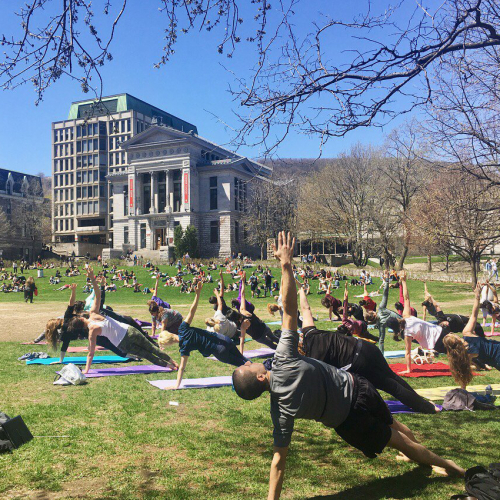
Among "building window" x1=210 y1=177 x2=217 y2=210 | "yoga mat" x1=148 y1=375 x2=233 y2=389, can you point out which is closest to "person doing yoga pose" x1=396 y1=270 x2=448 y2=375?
"yoga mat" x1=148 y1=375 x2=233 y2=389

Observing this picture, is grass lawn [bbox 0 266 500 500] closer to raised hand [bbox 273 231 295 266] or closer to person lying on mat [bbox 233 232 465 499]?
person lying on mat [bbox 233 232 465 499]

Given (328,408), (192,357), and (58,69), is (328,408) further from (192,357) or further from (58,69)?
(192,357)

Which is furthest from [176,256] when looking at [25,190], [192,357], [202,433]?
[202,433]

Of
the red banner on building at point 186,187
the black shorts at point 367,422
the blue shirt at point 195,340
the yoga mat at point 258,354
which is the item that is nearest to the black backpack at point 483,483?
the black shorts at point 367,422

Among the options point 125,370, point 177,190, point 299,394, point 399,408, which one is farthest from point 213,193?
point 299,394

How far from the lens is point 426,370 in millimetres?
9523

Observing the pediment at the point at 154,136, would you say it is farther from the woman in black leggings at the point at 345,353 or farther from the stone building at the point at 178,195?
the woman in black leggings at the point at 345,353

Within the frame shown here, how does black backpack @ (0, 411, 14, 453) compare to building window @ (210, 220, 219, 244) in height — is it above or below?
below

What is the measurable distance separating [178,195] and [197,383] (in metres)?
64.9

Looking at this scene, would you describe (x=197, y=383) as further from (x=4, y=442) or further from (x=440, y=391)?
(x=440, y=391)

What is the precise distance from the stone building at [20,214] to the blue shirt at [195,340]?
63.9 m

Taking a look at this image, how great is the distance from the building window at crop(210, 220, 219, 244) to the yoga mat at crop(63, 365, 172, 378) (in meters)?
60.2

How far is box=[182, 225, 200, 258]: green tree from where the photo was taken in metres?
63.4

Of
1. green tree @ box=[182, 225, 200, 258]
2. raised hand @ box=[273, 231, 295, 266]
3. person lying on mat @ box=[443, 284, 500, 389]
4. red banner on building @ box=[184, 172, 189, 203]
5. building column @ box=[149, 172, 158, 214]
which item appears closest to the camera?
raised hand @ box=[273, 231, 295, 266]
